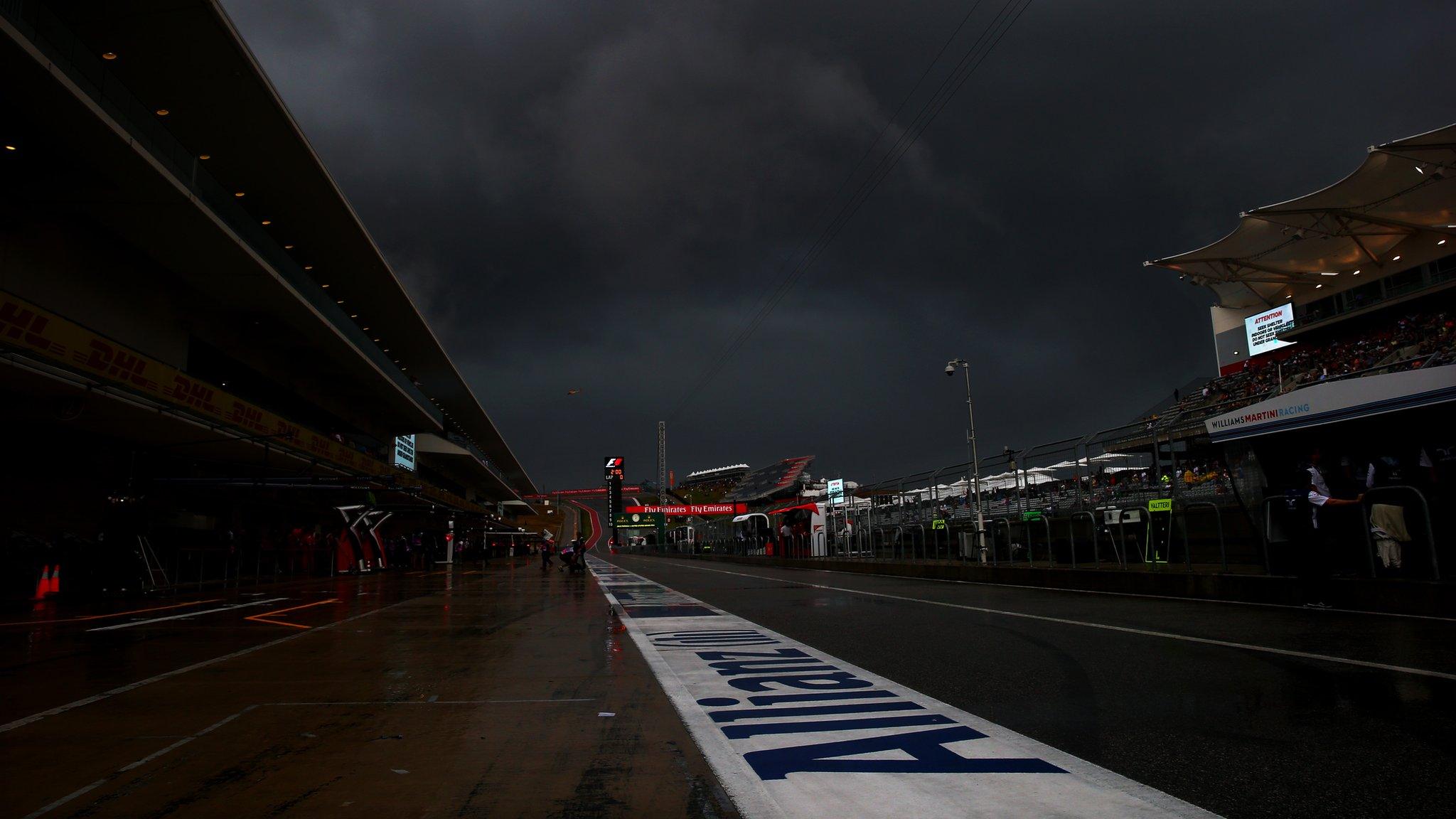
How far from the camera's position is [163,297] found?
21969 mm

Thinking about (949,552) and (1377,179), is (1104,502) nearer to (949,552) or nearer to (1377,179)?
(949,552)

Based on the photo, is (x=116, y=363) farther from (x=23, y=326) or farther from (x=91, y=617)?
(x=91, y=617)

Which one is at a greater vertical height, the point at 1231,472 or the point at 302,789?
the point at 1231,472

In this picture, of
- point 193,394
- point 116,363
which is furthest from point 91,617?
point 193,394

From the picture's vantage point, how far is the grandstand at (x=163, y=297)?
47.1 ft

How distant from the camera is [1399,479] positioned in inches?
391

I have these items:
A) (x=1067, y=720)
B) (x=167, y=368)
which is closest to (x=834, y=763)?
(x=1067, y=720)

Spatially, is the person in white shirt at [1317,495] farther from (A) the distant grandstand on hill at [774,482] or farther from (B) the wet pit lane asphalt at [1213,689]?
(A) the distant grandstand on hill at [774,482]

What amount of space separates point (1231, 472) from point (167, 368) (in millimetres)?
19786

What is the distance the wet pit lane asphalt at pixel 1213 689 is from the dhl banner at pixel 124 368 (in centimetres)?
1222

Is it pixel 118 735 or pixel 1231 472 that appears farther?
pixel 1231 472

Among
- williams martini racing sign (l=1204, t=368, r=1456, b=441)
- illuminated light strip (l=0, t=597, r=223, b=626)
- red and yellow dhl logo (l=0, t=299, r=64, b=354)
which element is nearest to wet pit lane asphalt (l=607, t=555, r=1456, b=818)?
williams martini racing sign (l=1204, t=368, r=1456, b=441)

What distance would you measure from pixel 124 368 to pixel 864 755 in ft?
55.2

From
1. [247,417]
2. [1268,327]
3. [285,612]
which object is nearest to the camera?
[285,612]
